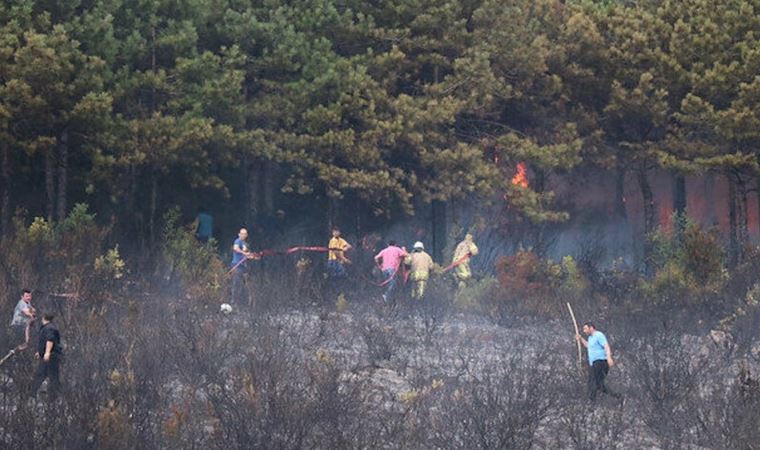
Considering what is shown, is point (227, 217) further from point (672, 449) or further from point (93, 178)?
point (672, 449)

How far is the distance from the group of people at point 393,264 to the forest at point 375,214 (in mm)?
330

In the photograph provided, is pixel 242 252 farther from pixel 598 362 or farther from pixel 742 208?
pixel 742 208

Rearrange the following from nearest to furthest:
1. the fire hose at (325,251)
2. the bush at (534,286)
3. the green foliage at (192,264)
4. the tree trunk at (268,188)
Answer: the green foliage at (192,264) < the bush at (534,286) < the fire hose at (325,251) < the tree trunk at (268,188)

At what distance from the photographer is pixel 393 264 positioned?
3161 centimetres

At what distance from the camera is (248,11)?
34.2 metres

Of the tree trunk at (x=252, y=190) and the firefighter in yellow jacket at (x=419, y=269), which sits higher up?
the tree trunk at (x=252, y=190)

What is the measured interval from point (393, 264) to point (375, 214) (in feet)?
17.5

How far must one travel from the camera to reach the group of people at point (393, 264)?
99.2 feet

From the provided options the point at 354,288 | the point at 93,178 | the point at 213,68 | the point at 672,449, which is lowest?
the point at 672,449

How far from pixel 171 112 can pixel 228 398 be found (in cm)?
1589

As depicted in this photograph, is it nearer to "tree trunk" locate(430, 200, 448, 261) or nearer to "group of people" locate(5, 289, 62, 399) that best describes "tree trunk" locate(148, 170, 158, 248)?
"tree trunk" locate(430, 200, 448, 261)

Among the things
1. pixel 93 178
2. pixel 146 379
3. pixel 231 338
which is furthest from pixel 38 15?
pixel 146 379

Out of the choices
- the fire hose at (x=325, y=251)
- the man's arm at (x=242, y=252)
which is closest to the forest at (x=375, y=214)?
the fire hose at (x=325, y=251)

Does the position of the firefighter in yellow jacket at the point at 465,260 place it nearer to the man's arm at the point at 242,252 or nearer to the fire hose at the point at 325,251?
the fire hose at the point at 325,251
